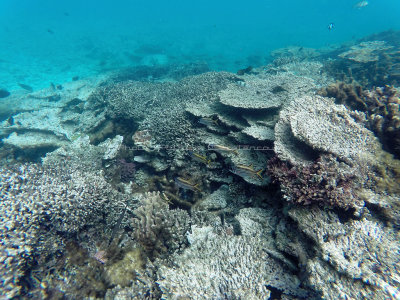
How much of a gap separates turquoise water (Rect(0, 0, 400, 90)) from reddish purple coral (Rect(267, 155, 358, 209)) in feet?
90.0

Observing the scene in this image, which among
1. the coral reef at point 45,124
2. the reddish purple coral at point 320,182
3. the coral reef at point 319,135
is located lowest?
the coral reef at point 45,124

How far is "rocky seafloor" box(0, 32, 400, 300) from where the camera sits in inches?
111

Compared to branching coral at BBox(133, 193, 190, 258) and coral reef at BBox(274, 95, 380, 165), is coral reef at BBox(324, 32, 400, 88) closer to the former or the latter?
coral reef at BBox(274, 95, 380, 165)

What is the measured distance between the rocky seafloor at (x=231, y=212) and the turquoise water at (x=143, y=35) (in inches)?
1004

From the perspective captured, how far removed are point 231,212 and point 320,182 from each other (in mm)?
1854

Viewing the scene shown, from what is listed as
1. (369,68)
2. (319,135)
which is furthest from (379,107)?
(369,68)

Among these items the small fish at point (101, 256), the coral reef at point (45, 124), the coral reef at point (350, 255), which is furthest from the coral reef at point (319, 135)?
the coral reef at point (45, 124)

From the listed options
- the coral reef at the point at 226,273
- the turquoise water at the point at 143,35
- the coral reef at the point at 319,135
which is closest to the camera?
the coral reef at the point at 226,273

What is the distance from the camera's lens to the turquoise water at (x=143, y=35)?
34650 millimetres

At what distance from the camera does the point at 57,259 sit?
151 inches

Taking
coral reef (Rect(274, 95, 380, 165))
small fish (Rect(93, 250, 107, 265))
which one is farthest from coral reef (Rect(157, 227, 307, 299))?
coral reef (Rect(274, 95, 380, 165))

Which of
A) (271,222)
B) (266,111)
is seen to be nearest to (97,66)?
(266,111)

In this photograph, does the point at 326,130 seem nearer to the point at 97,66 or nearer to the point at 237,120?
the point at 237,120

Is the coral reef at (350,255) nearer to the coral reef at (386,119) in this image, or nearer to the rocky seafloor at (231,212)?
the rocky seafloor at (231,212)
